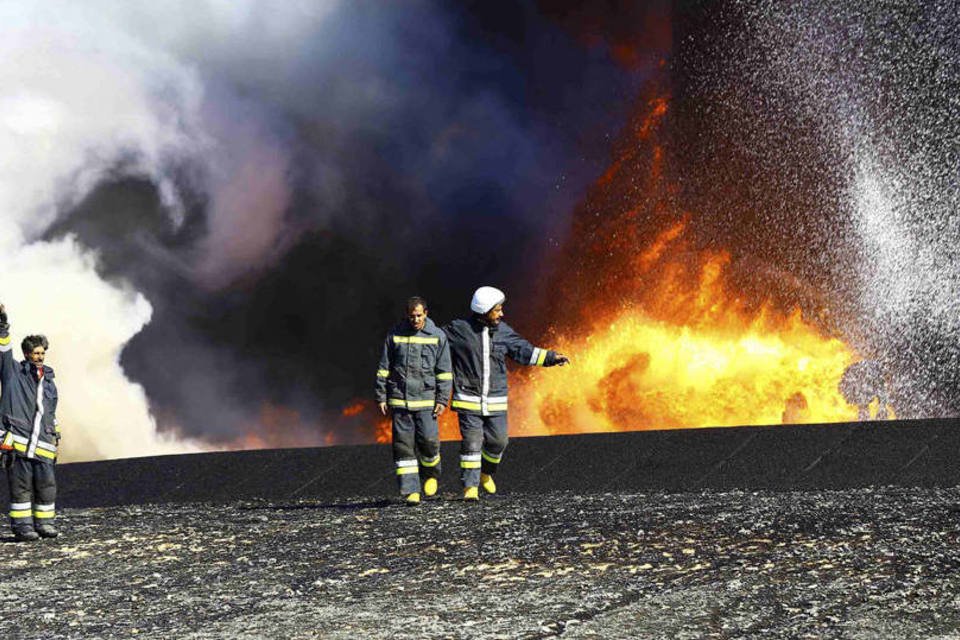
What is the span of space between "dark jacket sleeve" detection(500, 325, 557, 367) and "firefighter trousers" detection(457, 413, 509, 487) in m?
0.54

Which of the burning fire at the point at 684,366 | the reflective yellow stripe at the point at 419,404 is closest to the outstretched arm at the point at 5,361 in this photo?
the reflective yellow stripe at the point at 419,404

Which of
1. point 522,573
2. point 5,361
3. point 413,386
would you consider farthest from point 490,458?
point 522,573

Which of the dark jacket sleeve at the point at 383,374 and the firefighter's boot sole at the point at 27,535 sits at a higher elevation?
the dark jacket sleeve at the point at 383,374

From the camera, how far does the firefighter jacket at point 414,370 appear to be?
12.0m

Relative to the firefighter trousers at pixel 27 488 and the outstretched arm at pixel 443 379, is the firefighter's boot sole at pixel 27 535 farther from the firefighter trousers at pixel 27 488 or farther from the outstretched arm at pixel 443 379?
the outstretched arm at pixel 443 379

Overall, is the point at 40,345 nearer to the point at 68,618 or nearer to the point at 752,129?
the point at 68,618

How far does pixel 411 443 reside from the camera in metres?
12.0

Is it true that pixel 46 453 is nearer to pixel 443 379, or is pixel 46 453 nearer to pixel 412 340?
pixel 412 340

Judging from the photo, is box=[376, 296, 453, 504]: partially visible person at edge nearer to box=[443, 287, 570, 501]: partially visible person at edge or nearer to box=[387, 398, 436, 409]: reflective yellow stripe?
box=[387, 398, 436, 409]: reflective yellow stripe

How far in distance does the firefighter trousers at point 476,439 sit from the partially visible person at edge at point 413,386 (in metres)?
0.24

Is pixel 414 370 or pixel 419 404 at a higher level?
pixel 414 370

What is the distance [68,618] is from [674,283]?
22.9 meters

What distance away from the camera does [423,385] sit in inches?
472

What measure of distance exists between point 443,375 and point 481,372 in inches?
13.4
